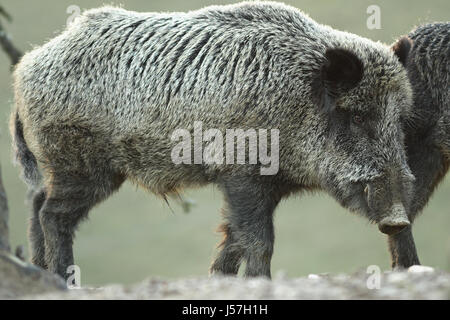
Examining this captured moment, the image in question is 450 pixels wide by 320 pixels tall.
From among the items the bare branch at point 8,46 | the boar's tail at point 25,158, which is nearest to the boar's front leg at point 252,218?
the boar's tail at point 25,158

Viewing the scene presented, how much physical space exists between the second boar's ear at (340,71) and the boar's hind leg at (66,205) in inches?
128

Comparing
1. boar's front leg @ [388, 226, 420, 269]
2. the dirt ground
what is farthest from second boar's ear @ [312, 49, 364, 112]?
the dirt ground

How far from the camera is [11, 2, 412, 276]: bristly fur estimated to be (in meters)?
10.8

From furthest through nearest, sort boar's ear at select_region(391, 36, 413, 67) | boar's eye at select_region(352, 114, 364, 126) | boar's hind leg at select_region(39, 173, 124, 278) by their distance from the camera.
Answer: boar's hind leg at select_region(39, 173, 124, 278) → boar's ear at select_region(391, 36, 413, 67) → boar's eye at select_region(352, 114, 364, 126)

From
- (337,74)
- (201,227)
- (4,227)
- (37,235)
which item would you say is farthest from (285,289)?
(201,227)

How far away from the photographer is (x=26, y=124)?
40.2 ft

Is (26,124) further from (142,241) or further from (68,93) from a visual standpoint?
(142,241)

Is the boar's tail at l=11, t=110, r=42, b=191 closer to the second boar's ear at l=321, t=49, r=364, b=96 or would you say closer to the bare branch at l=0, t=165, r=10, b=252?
the bare branch at l=0, t=165, r=10, b=252

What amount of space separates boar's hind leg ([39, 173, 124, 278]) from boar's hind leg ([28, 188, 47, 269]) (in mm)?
573

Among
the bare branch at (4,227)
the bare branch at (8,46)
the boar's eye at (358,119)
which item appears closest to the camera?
the bare branch at (4,227)

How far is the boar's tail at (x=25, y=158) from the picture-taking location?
12.6 meters

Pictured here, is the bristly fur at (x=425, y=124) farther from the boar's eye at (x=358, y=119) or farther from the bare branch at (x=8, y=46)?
the bare branch at (x=8, y=46)

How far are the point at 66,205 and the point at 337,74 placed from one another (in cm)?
397

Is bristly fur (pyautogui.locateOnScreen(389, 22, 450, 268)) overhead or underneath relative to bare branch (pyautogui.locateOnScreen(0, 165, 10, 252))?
overhead
